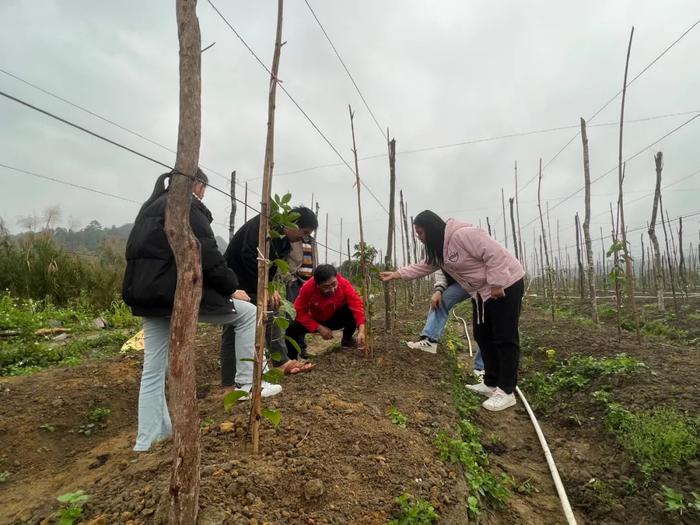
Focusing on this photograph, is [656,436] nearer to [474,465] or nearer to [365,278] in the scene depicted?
[474,465]

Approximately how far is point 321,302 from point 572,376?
8.33ft

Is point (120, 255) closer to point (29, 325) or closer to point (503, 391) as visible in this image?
point (29, 325)

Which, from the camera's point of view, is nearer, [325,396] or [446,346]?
[325,396]

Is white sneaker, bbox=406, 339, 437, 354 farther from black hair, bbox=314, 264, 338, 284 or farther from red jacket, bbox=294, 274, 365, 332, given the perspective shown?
black hair, bbox=314, 264, 338, 284

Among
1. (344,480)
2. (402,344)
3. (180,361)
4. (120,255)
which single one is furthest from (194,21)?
(120,255)

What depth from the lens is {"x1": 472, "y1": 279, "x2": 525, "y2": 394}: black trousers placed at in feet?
10.4

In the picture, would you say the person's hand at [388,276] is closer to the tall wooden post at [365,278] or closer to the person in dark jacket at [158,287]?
the tall wooden post at [365,278]

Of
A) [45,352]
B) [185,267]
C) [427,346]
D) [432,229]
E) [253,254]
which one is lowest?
[45,352]

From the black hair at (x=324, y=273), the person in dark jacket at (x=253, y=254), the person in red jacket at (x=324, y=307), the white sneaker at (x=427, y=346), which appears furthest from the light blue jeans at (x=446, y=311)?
the person in dark jacket at (x=253, y=254)

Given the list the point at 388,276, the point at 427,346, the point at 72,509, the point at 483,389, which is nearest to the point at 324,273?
the point at 388,276

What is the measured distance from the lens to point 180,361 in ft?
4.07

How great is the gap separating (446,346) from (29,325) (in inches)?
243

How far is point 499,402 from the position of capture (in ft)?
10.7

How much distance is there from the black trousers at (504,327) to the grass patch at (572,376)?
47 cm
